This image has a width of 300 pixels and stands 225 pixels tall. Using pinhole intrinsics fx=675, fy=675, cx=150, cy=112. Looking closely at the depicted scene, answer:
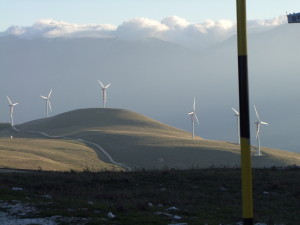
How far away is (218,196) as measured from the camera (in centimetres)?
2430

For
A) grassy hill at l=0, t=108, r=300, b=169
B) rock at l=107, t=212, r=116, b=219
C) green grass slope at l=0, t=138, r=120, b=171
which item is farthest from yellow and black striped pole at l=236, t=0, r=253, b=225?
grassy hill at l=0, t=108, r=300, b=169

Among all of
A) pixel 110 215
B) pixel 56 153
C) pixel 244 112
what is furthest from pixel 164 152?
pixel 244 112

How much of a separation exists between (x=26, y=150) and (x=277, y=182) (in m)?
90.6

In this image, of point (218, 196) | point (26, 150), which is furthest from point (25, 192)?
point (26, 150)

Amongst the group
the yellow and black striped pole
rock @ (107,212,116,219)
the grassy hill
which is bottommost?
the grassy hill

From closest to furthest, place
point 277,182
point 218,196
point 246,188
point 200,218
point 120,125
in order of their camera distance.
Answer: point 246,188, point 200,218, point 218,196, point 277,182, point 120,125

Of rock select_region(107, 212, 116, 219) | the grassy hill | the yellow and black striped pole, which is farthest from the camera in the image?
the grassy hill

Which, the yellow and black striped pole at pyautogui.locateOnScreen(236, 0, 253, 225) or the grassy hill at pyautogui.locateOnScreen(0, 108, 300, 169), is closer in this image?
the yellow and black striped pole at pyautogui.locateOnScreen(236, 0, 253, 225)

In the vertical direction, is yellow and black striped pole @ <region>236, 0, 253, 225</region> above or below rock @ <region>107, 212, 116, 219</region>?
above

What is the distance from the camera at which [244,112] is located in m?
9.33

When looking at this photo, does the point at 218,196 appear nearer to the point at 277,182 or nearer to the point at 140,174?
the point at 277,182

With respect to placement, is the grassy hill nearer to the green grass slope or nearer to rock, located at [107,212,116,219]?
the green grass slope

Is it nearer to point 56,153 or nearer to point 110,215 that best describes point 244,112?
point 110,215

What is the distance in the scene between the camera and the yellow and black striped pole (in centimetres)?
919
